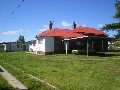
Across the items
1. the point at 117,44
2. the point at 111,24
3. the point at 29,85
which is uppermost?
the point at 111,24

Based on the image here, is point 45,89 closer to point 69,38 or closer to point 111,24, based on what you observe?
point 111,24

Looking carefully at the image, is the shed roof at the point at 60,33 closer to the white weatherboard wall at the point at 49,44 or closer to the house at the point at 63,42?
the house at the point at 63,42

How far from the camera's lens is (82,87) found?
11273mm

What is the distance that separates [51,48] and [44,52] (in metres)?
1.50

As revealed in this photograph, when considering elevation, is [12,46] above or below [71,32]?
below

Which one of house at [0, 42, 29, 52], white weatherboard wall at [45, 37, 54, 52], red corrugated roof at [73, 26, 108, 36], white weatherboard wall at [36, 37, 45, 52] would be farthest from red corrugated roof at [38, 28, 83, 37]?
house at [0, 42, 29, 52]

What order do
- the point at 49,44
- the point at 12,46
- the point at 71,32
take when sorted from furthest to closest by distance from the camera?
the point at 12,46 < the point at 71,32 < the point at 49,44

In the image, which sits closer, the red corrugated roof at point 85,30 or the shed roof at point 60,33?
the shed roof at point 60,33

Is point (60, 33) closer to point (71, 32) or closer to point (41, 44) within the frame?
point (71, 32)

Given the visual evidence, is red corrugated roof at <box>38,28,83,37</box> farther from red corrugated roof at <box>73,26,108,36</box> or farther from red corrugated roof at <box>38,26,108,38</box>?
red corrugated roof at <box>73,26,108,36</box>

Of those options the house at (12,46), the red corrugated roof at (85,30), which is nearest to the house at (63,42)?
the red corrugated roof at (85,30)

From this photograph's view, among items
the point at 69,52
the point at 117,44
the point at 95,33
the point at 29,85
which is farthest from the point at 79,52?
the point at 29,85

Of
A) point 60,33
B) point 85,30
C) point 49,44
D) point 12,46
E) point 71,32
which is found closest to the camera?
point 49,44

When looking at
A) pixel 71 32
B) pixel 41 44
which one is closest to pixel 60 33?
pixel 71 32
